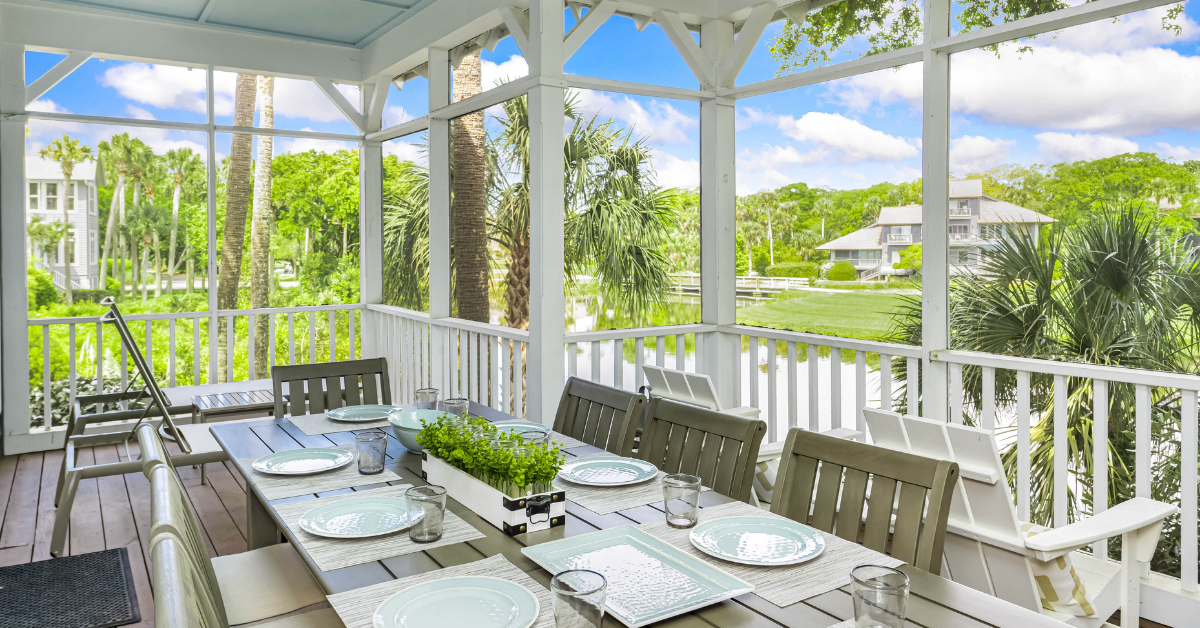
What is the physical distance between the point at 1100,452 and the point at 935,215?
116cm

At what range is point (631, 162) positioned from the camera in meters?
4.80

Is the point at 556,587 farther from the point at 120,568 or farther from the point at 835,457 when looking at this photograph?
the point at 120,568

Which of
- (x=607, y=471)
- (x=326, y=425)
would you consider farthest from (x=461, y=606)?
(x=326, y=425)

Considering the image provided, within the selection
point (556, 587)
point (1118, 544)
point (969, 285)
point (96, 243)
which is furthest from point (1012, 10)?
point (96, 243)

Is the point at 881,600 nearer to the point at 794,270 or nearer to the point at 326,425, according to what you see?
the point at 326,425

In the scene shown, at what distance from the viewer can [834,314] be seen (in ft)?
13.6

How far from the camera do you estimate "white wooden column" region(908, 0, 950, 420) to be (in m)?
3.35

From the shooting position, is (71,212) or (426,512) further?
(71,212)

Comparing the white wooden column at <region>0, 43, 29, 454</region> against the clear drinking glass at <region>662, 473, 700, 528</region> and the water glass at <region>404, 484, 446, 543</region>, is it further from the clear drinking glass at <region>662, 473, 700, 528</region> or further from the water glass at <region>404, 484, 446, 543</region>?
the clear drinking glass at <region>662, 473, 700, 528</region>

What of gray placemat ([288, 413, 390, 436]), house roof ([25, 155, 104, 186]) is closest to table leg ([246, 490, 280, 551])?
gray placemat ([288, 413, 390, 436])

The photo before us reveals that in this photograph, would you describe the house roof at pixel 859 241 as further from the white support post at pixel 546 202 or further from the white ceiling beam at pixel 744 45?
the white support post at pixel 546 202

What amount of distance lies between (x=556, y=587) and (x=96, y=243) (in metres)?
7.57

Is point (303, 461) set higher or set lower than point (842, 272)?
lower

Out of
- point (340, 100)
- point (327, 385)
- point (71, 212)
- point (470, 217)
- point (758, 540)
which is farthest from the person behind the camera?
point (71, 212)
